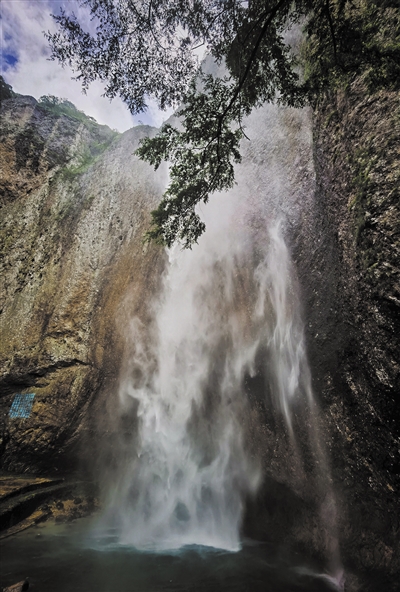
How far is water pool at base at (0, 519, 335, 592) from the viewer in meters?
5.77

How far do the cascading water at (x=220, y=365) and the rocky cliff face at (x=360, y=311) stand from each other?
0.80 m

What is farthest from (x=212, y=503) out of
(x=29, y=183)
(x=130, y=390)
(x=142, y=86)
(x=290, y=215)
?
(x=29, y=183)

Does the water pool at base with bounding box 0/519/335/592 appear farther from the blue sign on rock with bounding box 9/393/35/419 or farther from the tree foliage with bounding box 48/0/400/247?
the tree foliage with bounding box 48/0/400/247

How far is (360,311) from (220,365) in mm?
6811

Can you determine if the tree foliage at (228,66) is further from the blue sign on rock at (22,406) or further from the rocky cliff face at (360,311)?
the blue sign on rock at (22,406)

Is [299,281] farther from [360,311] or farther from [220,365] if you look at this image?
[220,365]

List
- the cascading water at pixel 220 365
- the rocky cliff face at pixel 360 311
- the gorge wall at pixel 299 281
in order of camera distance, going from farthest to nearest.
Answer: the cascading water at pixel 220 365 → the gorge wall at pixel 299 281 → the rocky cliff face at pixel 360 311

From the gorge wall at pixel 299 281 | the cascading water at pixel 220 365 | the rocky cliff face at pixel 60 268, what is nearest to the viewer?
the gorge wall at pixel 299 281

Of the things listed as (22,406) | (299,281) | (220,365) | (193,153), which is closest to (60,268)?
(22,406)

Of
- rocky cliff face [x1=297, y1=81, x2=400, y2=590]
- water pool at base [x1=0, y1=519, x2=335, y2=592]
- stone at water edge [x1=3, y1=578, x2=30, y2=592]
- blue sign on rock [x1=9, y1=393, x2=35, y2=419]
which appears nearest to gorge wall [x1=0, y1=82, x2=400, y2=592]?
rocky cliff face [x1=297, y1=81, x2=400, y2=590]

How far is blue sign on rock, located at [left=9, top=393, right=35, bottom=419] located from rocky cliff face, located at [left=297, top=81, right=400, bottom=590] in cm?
957

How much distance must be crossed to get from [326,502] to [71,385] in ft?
29.3

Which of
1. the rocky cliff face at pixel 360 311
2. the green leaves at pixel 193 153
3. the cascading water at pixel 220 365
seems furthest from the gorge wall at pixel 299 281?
the green leaves at pixel 193 153

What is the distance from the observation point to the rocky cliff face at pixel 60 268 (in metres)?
10.6
